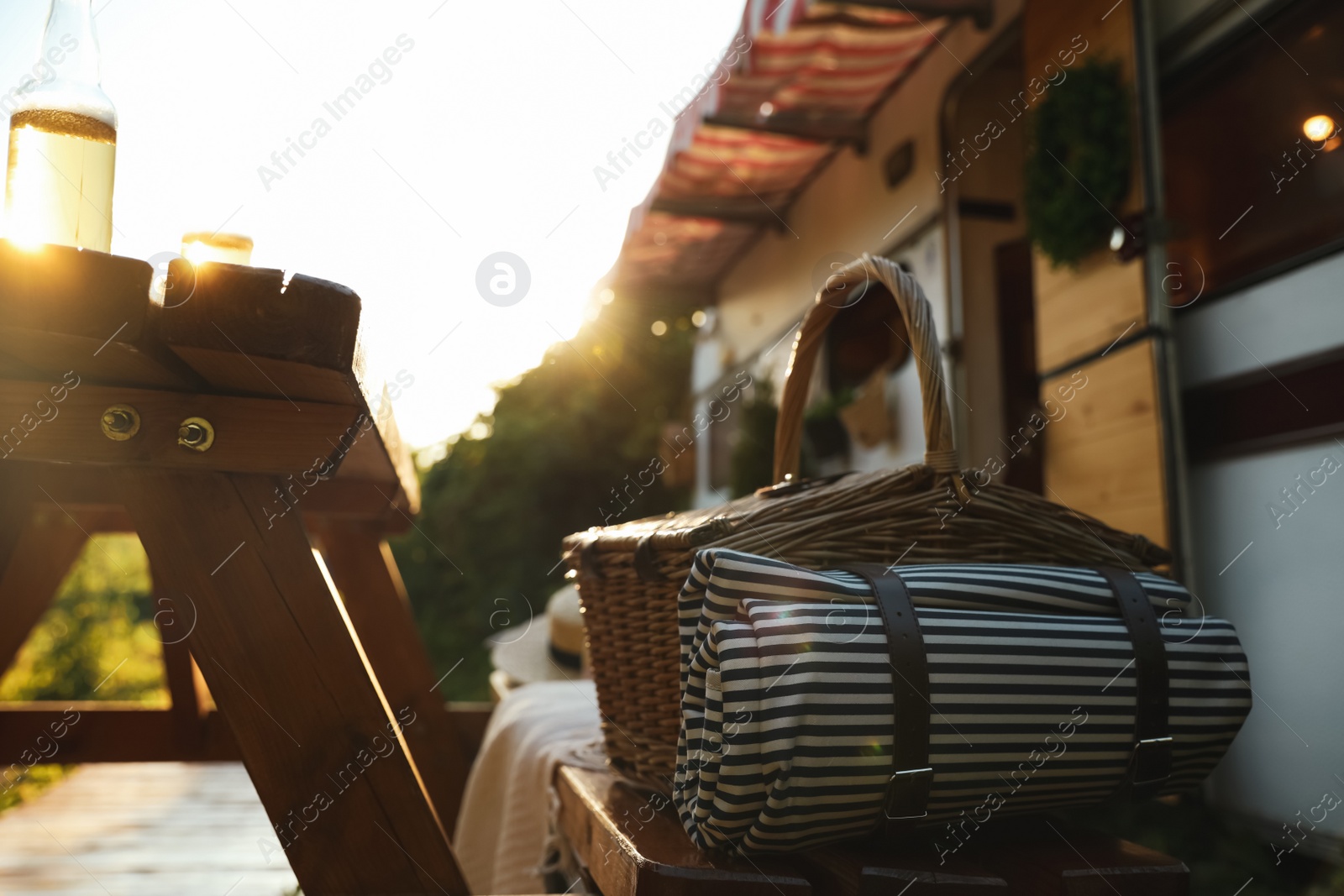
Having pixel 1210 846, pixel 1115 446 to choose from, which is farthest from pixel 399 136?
pixel 1210 846

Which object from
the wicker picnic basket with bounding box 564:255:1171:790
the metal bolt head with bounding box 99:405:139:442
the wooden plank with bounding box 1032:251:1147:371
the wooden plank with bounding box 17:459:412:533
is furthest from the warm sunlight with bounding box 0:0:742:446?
the wooden plank with bounding box 1032:251:1147:371

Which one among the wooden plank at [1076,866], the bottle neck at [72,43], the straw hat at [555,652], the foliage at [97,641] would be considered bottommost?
the foliage at [97,641]

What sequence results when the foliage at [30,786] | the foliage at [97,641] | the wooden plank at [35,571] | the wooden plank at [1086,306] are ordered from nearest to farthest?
the wooden plank at [35,571] < the wooden plank at [1086,306] < the foliage at [30,786] < the foliage at [97,641]

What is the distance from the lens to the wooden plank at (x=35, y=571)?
190cm

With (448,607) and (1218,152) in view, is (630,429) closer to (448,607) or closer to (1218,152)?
(448,607)

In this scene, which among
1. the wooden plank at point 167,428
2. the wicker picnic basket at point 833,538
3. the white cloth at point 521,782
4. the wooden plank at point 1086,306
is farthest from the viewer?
the wooden plank at point 1086,306

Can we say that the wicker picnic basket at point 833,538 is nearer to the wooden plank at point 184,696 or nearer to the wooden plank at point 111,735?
the wooden plank at point 184,696

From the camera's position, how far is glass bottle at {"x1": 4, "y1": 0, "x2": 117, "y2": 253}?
0.89m

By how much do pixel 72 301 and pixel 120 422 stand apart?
181 millimetres

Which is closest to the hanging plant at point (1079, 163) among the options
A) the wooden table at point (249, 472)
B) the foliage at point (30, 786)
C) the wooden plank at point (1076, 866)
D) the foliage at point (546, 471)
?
the wooden plank at point (1076, 866)

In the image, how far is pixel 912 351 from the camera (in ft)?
3.97

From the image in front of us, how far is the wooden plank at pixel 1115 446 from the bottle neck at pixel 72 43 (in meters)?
2.50

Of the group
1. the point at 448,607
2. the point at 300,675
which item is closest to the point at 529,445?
the point at 448,607

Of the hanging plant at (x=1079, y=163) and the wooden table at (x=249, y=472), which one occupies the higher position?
the hanging plant at (x=1079, y=163)
